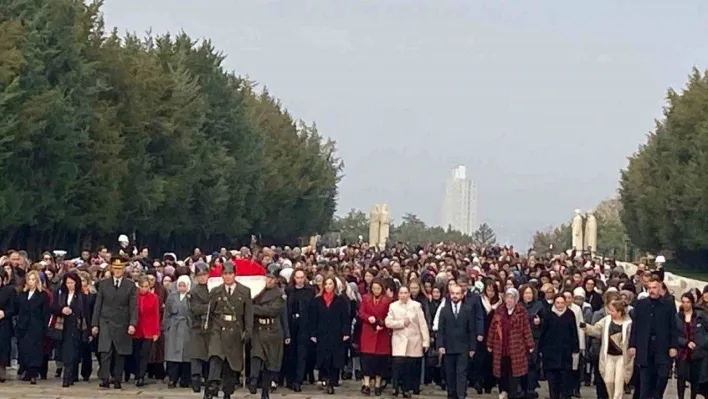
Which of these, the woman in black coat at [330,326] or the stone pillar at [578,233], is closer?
the woman in black coat at [330,326]

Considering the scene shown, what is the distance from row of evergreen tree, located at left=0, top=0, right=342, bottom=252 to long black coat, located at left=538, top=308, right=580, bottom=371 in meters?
24.7

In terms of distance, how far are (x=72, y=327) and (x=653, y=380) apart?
865 centimetres

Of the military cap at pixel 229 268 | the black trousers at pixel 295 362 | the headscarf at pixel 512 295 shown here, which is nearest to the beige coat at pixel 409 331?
the headscarf at pixel 512 295

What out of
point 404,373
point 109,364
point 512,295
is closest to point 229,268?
point 109,364

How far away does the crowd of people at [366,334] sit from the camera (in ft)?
68.6

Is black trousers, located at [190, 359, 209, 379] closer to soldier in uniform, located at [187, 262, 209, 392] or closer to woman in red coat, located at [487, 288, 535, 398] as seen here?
soldier in uniform, located at [187, 262, 209, 392]

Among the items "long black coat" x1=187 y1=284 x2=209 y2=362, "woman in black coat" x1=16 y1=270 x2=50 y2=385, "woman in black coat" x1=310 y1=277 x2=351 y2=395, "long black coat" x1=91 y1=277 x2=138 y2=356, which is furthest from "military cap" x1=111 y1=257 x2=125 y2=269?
"woman in black coat" x1=310 y1=277 x2=351 y2=395

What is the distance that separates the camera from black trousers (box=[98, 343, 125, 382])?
2239cm

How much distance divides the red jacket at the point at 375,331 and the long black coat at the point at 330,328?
357 mm

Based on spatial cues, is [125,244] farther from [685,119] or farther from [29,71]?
[685,119]

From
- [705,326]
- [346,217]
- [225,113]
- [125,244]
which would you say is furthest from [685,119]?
[346,217]

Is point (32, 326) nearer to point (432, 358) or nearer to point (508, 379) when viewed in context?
point (432, 358)

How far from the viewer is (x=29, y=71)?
46.8m

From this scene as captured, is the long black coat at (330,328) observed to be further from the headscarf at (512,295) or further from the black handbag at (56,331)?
the black handbag at (56,331)
